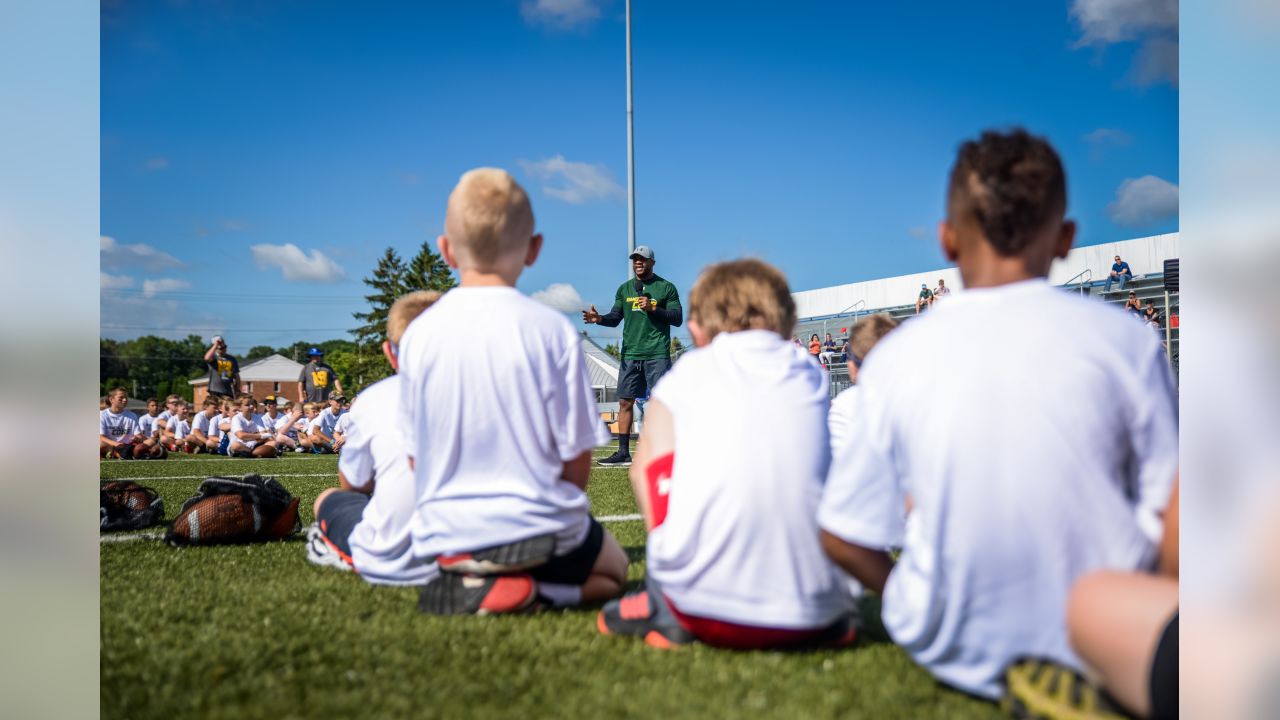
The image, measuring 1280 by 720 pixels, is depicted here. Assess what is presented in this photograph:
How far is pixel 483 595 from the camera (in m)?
3.10

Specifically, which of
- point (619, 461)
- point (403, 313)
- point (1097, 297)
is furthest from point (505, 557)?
point (619, 461)

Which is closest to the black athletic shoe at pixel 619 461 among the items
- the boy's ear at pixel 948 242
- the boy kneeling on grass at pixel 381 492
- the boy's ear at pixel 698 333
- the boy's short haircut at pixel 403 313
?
the boy kneeling on grass at pixel 381 492

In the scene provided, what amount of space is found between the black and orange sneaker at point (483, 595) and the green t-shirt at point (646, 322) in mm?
6943

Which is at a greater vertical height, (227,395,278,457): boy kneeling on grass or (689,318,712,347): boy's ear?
(689,318,712,347): boy's ear

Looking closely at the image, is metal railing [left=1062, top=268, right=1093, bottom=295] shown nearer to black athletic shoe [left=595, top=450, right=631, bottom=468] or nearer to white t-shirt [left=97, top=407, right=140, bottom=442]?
black athletic shoe [left=595, top=450, right=631, bottom=468]

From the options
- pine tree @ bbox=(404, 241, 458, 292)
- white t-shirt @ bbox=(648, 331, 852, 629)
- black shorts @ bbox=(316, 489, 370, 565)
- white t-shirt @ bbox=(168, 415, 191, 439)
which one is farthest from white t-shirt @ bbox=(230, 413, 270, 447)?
pine tree @ bbox=(404, 241, 458, 292)

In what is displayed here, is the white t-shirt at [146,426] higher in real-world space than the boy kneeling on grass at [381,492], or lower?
lower

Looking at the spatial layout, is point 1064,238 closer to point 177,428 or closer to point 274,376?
point 177,428

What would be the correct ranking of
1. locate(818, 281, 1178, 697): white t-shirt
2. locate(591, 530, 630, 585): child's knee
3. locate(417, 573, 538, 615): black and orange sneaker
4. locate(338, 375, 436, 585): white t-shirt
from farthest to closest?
1. locate(338, 375, 436, 585): white t-shirt
2. locate(591, 530, 630, 585): child's knee
3. locate(417, 573, 538, 615): black and orange sneaker
4. locate(818, 281, 1178, 697): white t-shirt

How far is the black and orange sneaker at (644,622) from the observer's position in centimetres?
269

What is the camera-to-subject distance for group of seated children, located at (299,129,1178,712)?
1816 mm

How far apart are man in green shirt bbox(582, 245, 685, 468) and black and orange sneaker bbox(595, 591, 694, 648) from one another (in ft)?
22.5

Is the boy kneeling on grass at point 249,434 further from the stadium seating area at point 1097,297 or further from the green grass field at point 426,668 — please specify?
the green grass field at point 426,668

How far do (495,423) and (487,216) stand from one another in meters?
0.76
